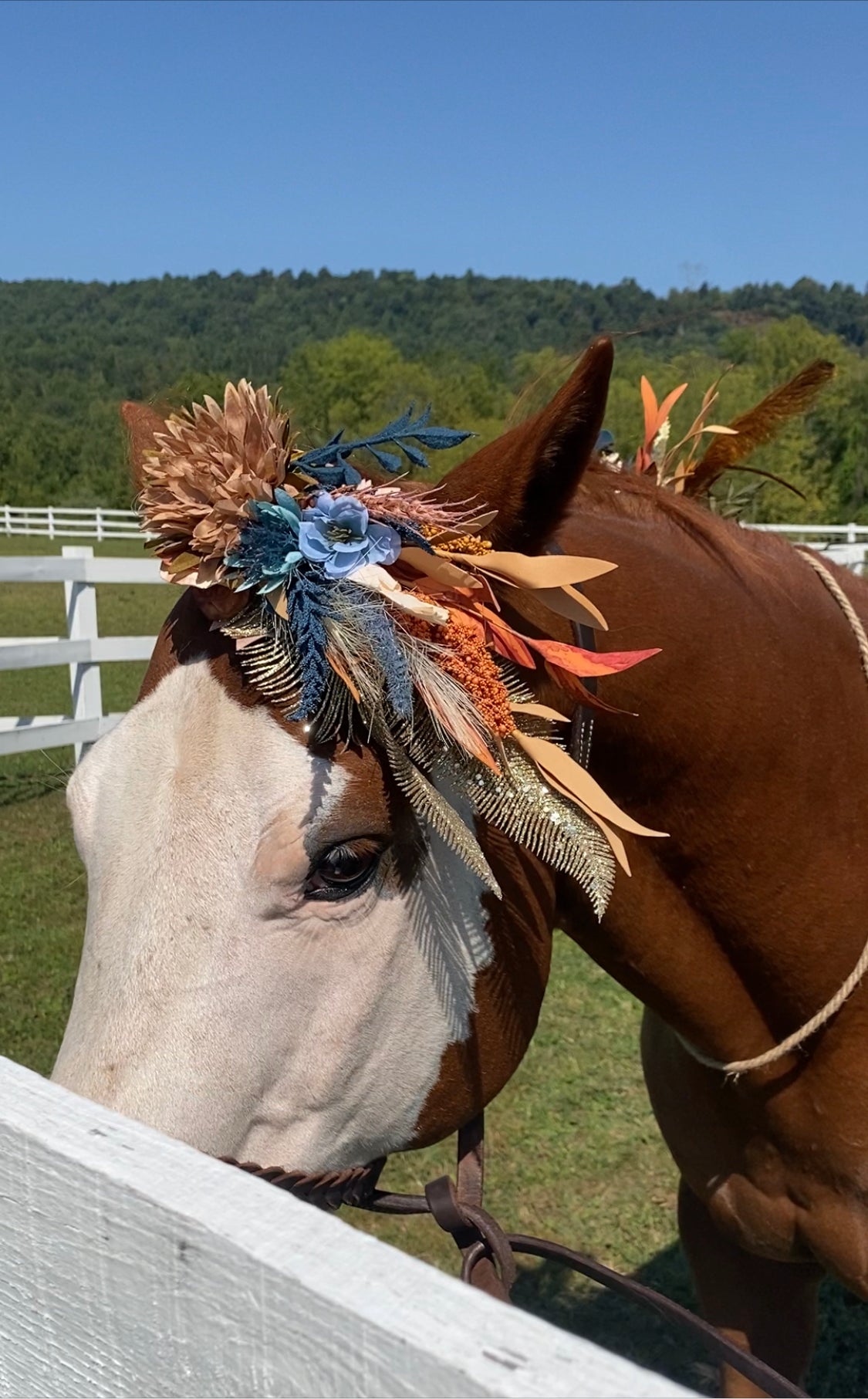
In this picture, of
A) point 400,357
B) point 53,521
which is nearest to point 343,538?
point 53,521

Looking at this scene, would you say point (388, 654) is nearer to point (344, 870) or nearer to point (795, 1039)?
point (344, 870)

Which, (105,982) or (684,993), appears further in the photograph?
(684,993)

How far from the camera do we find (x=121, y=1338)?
0.79 m

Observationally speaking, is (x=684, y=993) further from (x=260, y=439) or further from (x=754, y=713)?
(x=260, y=439)

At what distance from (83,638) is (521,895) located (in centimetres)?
725

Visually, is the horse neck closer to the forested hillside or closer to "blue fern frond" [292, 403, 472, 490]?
"blue fern frond" [292, 403, 472, 490]

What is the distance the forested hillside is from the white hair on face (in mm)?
707

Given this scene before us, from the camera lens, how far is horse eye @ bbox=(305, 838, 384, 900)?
151 centimetres

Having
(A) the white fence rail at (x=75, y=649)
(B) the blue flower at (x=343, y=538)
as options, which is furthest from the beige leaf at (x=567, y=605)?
(A) the white fence rail at (x=75, y=649)

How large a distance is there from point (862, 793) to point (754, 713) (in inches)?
12.0

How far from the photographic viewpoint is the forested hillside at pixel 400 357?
226cm

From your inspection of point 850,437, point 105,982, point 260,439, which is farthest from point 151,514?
point 850,437

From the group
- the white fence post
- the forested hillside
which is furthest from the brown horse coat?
the white fence post

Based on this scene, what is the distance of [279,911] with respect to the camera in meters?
1.49
